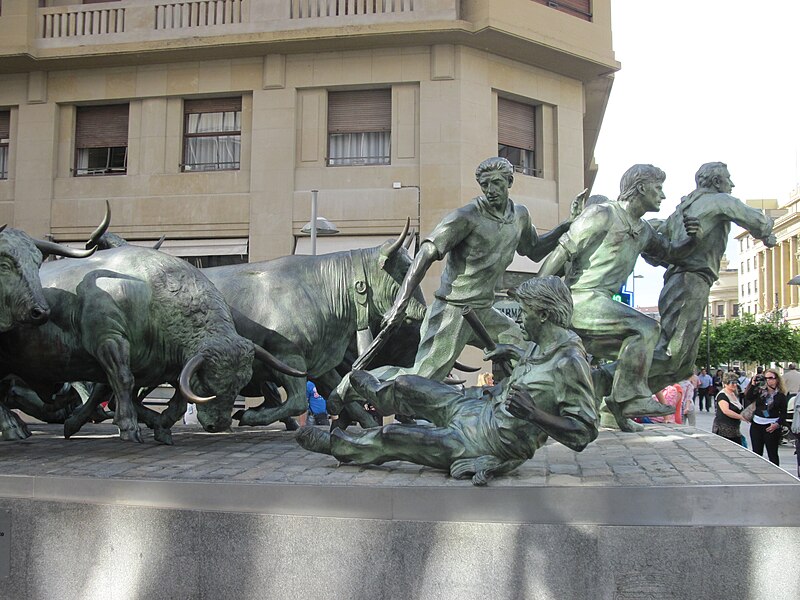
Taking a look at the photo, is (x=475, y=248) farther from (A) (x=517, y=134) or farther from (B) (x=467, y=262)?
(A) (x=517, y=134)

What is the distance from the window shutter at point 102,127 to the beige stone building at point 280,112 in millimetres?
33

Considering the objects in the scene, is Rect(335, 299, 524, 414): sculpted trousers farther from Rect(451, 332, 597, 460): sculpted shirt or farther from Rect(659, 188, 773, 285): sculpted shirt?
Rect(659, 188, 773, 285): sculpted shirt

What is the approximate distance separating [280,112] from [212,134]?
181 centimetres

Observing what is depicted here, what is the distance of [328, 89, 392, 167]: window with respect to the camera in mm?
18297

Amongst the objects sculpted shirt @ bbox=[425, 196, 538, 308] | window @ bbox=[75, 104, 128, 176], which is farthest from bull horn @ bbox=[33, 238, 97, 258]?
window @ bbox=[75, 104, 128, 176]

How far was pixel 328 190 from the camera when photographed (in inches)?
703

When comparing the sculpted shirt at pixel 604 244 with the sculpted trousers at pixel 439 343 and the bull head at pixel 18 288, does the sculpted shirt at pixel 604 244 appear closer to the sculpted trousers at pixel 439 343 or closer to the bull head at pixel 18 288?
the sculpted trousers at pixel 439 343

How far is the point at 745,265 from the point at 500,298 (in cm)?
8233

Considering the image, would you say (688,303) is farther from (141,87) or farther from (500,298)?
(141,87)

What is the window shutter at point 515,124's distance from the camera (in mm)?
18467

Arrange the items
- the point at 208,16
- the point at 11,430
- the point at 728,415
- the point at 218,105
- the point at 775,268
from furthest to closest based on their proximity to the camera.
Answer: the point at 775,268 < the point at 218,105 < the point at 208,16 < the point at 728,415 < the point at 11,430

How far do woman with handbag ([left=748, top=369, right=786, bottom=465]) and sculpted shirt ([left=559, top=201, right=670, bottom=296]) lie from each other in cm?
478

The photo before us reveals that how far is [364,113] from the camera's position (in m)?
18.3

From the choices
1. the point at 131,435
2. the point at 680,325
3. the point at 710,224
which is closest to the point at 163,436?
the point at 131,435
